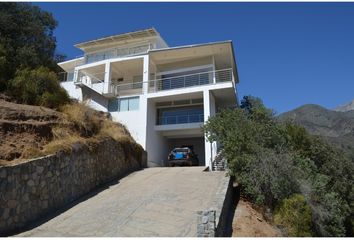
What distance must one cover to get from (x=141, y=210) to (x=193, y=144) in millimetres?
18202

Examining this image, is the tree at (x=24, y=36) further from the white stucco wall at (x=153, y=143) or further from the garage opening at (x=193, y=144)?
the garage opening at (x=193, y=144)

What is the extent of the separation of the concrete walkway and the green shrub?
2.32 m

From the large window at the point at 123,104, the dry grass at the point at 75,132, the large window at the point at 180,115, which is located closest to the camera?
the dry grass at the point at 75,132

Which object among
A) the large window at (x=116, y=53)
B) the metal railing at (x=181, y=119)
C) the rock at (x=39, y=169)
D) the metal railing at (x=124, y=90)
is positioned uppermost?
the large window at (x=116, y=53)

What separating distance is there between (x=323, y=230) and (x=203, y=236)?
278 inches

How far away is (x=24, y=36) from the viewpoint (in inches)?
896

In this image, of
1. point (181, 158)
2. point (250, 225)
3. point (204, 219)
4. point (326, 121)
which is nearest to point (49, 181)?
point (204, 219)

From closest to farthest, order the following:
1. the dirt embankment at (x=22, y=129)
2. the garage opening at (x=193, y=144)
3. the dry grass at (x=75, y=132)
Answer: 1. the dirt embankment at (x=22, y=129)
2. the dry grass at (x=75, y=132)
3. the garage opening at (x=193, y=144)

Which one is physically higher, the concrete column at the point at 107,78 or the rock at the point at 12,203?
the concrete column at the point at 107,78

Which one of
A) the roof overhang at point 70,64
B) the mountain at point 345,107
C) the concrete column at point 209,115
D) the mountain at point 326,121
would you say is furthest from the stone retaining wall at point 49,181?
the mountain at point 345,107

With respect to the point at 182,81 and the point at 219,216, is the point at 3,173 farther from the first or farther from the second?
the point at 182,81

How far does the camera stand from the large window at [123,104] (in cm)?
2483

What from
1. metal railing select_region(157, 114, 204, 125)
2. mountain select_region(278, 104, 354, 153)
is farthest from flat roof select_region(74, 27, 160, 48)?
mountain select_region(278, 104, 354, 153)

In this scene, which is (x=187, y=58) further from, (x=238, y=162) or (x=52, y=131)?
(x=52, y=131)
